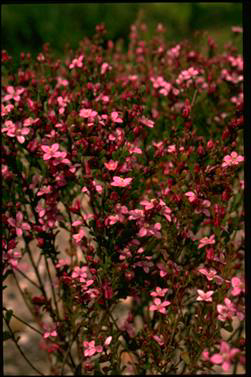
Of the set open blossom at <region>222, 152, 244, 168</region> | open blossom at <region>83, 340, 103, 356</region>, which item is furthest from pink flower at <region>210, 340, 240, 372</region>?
open blossom at <region>222, 152, 244, 168</region>

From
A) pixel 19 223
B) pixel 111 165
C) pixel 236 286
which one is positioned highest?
pixel 111 165

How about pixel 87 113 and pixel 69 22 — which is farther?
pixel 69 22

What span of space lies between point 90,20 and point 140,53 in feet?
25.3

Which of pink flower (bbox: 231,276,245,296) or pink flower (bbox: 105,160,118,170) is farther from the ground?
pink flower (bbox: 105,160,118,170)

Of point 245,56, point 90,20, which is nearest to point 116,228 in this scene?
point 245,56

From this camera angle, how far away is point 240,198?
3100mm

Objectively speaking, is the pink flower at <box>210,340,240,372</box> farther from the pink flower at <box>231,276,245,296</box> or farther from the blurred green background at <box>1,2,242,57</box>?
the blurred green background at <box>1,2,242,57</box>

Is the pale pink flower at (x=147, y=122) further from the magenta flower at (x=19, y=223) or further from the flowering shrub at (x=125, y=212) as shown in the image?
the magenta flower at (x=19, y=223)

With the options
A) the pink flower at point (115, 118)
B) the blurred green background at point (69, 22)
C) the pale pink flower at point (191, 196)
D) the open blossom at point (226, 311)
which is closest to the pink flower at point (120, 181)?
the pale pink flower at point (191, 196)

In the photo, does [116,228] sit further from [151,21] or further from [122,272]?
[151,21]

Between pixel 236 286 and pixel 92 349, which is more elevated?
pixel 236 286

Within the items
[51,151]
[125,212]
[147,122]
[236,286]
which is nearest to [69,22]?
[147,122]

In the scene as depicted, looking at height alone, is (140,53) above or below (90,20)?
below

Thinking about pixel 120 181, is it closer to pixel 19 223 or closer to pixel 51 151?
pixel 51 151
